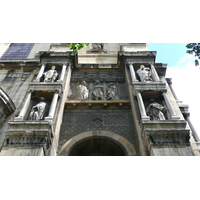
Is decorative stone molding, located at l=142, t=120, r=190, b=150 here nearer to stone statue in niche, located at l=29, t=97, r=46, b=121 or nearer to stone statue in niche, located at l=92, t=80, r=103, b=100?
stone statue in niche, located at l=92, t=80, r=103, b=100

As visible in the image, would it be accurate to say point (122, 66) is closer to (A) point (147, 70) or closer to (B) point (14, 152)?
(A) point (147, 70)

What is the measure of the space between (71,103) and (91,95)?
1.41 meters

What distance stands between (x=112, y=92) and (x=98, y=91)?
0.81 metres

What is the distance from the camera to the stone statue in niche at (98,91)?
33.3ft

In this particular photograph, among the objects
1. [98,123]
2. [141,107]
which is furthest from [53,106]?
[141,107]

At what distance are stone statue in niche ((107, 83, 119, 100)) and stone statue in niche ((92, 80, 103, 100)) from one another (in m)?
0.44

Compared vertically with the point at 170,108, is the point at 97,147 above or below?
below

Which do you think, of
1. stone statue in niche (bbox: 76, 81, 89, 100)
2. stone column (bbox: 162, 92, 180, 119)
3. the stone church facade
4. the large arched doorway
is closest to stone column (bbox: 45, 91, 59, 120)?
the stone church facade

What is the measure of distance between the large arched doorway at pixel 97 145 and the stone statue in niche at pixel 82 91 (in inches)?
93.3

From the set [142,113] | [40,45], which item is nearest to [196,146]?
[142,113]

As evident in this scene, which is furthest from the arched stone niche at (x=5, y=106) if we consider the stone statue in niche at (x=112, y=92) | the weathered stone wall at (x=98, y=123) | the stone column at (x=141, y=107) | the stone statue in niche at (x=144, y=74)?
the stone statue in niche at (x=144, y=74)

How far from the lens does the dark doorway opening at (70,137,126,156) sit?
839 centimetres

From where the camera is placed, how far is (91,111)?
9617 millimetres

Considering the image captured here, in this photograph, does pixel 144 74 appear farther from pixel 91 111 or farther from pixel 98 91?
pixel 91 111
